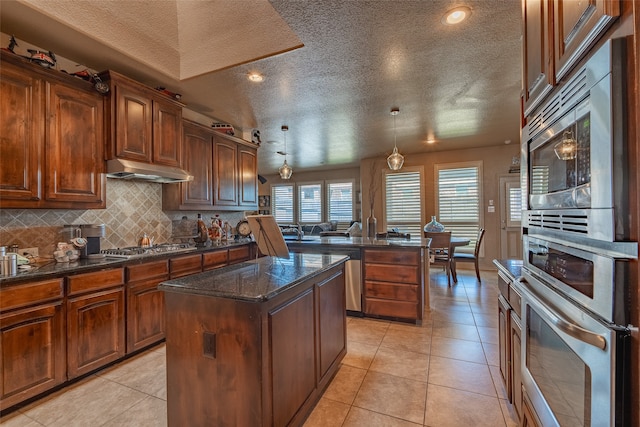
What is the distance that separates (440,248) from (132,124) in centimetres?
437

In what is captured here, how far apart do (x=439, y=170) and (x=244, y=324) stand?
6.13m

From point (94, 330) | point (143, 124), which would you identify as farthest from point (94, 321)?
point (143, 124)

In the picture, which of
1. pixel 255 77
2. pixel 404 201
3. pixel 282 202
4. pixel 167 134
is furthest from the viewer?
pixel 282 202

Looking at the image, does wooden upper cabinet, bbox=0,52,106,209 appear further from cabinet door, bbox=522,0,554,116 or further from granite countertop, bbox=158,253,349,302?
cabinet door, bbox=522,0,554,116

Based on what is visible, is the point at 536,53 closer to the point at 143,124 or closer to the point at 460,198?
the point at 143,124

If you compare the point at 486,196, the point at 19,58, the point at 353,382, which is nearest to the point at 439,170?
the point at 486,196

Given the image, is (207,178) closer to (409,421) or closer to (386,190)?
(409,421)

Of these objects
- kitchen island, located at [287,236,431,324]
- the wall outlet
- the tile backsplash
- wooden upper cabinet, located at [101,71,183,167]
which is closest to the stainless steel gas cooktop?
the tile backsplash

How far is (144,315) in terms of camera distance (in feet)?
8.55

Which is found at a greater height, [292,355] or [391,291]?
[292,355]

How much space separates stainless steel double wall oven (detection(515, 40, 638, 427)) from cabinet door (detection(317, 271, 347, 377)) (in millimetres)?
1163

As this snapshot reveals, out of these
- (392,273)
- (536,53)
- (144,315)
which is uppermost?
(536,53)

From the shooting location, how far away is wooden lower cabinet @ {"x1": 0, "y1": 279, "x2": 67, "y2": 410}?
1.79 meters

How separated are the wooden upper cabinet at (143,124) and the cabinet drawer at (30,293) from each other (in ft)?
3.90
